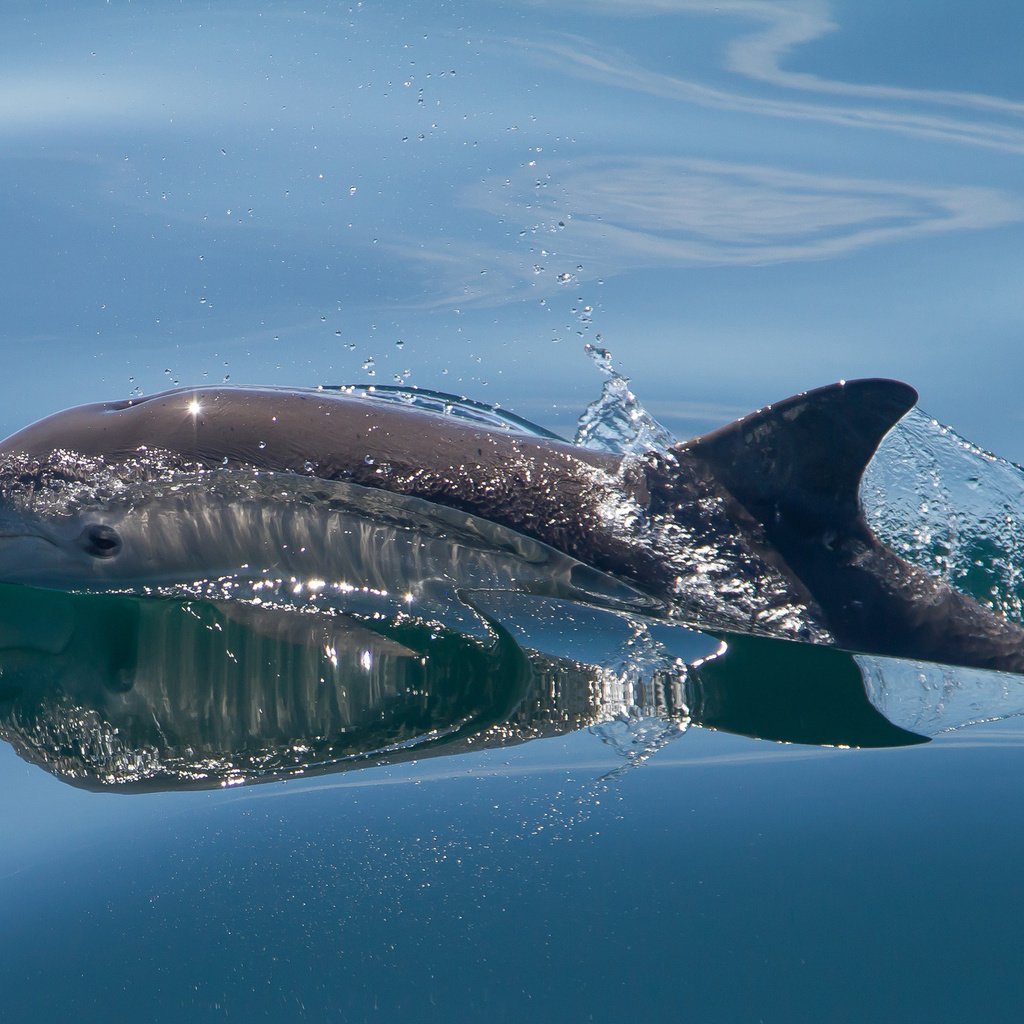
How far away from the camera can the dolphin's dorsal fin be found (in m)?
4.98

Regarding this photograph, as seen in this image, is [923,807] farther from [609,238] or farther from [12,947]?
[609,238]

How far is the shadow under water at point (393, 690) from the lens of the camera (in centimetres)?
438

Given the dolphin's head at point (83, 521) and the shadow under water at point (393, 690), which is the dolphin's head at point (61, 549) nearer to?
the dolphin's head at point (83, 521)

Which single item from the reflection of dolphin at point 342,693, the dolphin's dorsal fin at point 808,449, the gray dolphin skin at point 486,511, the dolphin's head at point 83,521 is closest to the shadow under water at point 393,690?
the reflection of dolphin at point 342,693

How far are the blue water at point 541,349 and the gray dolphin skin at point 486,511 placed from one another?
1.90ft

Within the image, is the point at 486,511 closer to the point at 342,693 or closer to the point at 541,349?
the point at 342,693

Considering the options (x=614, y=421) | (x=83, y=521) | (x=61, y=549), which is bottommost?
(x=61, y=549)

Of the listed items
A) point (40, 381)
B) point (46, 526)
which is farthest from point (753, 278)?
point (46, 526)

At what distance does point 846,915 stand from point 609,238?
805cm

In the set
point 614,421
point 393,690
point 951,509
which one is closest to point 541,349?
point 614,421

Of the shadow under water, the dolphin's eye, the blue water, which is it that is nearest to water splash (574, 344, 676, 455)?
the blue water

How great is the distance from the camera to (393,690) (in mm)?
4691

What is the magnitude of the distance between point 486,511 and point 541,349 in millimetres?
4257

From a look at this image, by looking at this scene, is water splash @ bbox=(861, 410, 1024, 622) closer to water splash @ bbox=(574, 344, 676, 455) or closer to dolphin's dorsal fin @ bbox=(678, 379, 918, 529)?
water splash @ bbox=(574, 344, 676, 455)
